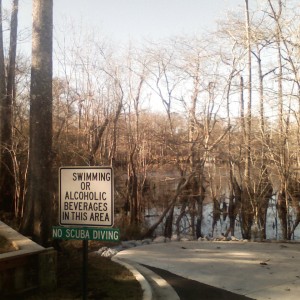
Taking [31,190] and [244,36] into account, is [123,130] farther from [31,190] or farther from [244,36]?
[31,190]

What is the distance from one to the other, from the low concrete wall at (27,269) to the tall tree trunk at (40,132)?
1.23 metres

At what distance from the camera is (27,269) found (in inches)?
216

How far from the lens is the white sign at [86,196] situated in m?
4.04

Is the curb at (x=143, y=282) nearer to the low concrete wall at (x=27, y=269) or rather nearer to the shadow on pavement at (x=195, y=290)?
the shadow on pavement at (x=195, y=290)

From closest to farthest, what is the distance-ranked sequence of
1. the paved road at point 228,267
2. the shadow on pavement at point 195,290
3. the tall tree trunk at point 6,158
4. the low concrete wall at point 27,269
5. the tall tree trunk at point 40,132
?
1. the low concrete wall at point 27,269
2. the shadow on pavement at point 195,290
3. the paved road at point 228,267
4. the tall tree trunk at point 40,132
5. the tall tree trunk at point 6,158

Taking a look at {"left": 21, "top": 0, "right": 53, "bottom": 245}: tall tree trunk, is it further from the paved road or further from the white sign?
the white sign

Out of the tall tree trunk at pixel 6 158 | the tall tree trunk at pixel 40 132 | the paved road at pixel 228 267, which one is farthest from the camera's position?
the tall tree trunk at pixel 6 158

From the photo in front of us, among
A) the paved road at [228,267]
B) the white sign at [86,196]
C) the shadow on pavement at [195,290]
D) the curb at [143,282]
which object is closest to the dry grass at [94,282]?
the curb at [143,282]

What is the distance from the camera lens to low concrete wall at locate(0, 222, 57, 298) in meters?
5.14

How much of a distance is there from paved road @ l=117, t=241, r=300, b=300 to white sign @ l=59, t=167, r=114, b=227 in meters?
2.58

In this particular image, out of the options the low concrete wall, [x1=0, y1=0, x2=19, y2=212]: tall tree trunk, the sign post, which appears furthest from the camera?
[x1=0, y1=0, x2=19, y2=212]: tall tree trunk

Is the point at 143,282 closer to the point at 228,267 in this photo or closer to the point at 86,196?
the point at 228,267

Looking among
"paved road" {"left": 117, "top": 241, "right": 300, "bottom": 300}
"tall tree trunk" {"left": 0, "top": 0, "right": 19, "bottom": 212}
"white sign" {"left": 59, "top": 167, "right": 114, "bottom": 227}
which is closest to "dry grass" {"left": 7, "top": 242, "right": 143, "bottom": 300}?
"paved road" {"left": 117, "top": 241, "right": 300, "bottom": 300}

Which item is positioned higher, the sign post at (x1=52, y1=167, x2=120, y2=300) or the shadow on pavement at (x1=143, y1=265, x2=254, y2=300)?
the sign post at (x1=52, y1=167, x2=120, y2=300)
